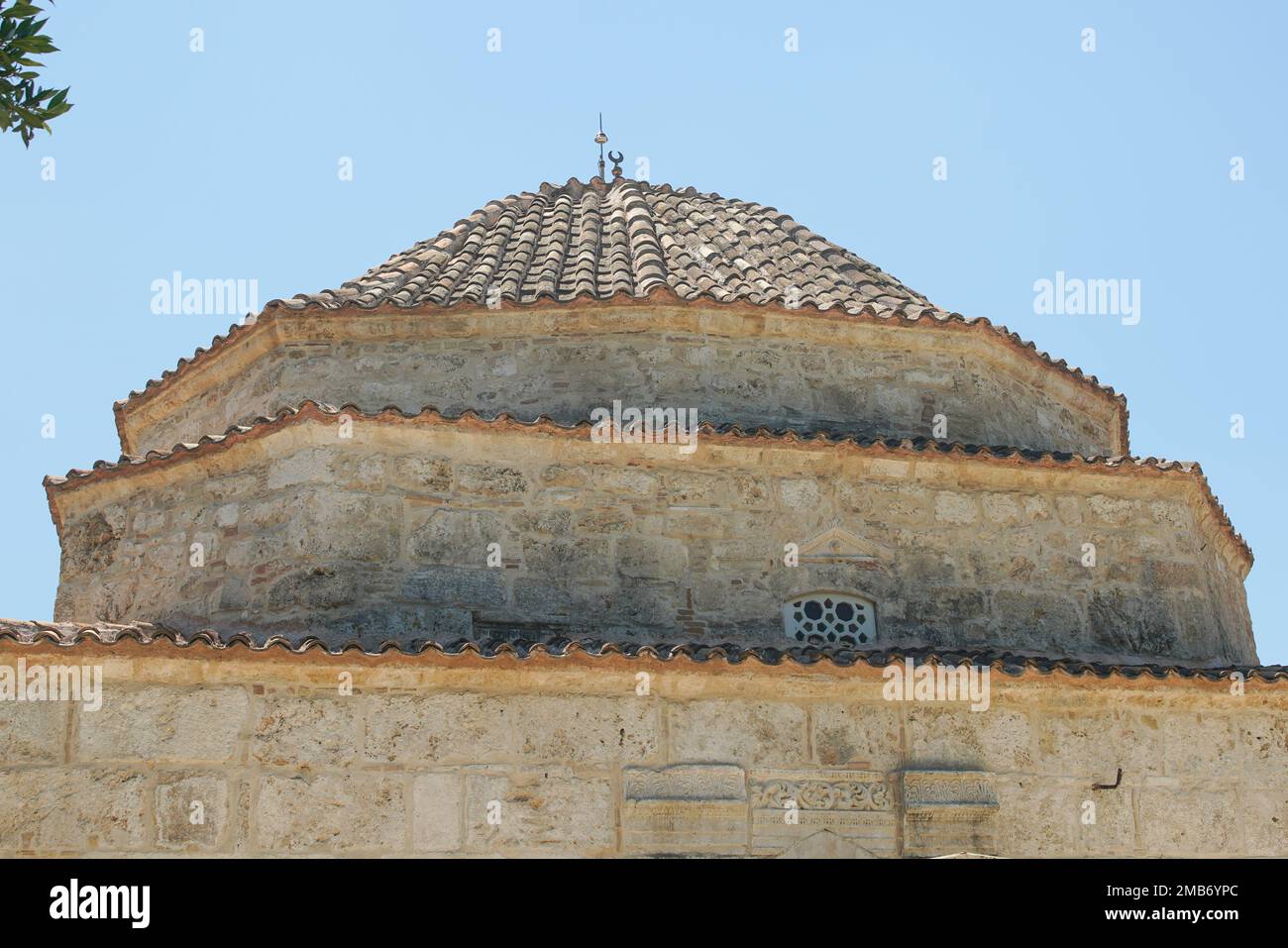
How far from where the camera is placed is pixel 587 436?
31.2 ft

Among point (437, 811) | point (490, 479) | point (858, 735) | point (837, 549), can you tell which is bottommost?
point (437, 811)

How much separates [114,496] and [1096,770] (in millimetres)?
6092

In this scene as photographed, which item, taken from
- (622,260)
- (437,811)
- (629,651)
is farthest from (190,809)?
(622,260)

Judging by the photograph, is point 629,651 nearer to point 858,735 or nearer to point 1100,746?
point 858,735

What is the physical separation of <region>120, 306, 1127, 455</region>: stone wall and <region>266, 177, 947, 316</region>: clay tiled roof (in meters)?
0.18

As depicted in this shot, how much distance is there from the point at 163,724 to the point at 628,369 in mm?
4077

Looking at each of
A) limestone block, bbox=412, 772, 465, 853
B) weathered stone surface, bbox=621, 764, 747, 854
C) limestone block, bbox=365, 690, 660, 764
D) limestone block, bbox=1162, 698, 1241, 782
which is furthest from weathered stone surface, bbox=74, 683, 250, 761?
limestone block, bbox=1162, 698, 1241, 782

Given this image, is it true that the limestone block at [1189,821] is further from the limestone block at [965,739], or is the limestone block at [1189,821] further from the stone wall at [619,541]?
the stone wall at [619,541]

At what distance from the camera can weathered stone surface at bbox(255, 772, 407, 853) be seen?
7570 mm

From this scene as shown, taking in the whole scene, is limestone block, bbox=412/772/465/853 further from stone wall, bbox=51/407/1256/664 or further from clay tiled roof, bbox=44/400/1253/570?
clay tiled roof, bbox=44/400/1253/570

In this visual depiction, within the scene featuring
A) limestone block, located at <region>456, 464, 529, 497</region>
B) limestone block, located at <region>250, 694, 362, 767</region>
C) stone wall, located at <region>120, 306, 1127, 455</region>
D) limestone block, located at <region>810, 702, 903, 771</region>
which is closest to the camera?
limestone block, located at <region>250, 694, 362, 767</region>

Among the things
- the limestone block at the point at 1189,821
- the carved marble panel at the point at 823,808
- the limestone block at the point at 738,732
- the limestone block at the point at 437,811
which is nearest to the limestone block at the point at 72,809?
the limestone block at the point at 437,811

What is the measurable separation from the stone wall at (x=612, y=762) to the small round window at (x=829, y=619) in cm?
106
